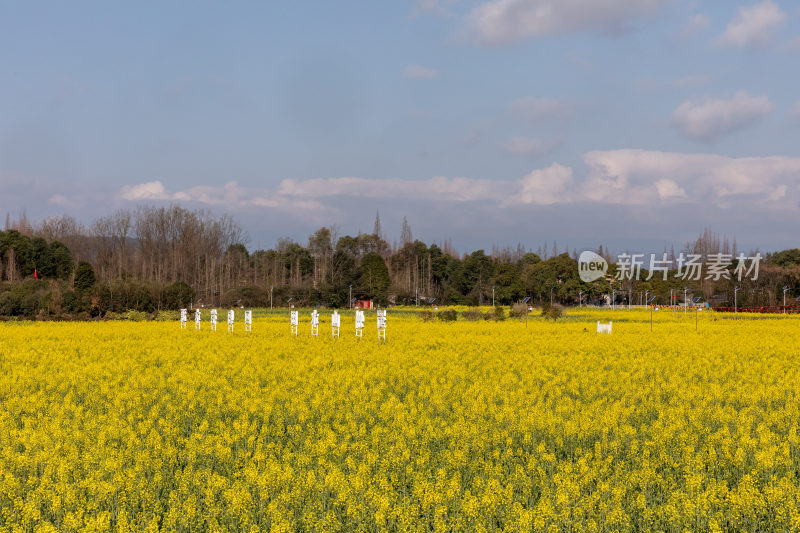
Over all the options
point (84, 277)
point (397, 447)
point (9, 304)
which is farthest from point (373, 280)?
point (397, 447)

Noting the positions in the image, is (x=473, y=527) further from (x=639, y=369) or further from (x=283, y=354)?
(x=283, y=354)

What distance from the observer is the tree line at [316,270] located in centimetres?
8662

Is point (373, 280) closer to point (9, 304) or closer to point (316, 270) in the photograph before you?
point (316, 270)

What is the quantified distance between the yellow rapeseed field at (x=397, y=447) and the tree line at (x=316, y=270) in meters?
67.2

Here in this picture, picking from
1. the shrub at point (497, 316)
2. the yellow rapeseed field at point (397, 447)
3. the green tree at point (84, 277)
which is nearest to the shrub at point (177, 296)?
the green tree at point (84, 277)

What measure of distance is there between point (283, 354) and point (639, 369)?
11.1 meters

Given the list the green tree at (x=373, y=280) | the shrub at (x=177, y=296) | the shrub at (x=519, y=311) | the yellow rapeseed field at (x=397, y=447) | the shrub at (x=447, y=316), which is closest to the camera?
the yellow rapeseed field at (x=397, y=447)

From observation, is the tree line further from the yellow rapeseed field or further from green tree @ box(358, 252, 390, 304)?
the yellow rapeseed field

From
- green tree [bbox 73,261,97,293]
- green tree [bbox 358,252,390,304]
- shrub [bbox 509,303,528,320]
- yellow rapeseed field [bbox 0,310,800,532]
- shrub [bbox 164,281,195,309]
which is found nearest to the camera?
yellow rapeseed field [bbox 0,310,800,532]

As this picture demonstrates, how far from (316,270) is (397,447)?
101 metres

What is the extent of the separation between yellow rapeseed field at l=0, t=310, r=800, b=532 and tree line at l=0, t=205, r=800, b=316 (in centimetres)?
6720

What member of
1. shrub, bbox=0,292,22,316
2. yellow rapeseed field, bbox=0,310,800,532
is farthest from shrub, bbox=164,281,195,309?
yellow rapeseed field, bbox=0,310,800,532

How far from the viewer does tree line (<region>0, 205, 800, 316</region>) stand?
284 feet

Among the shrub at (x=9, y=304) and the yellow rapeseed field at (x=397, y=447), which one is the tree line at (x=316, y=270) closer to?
the shrub at (x=9, y=304)
